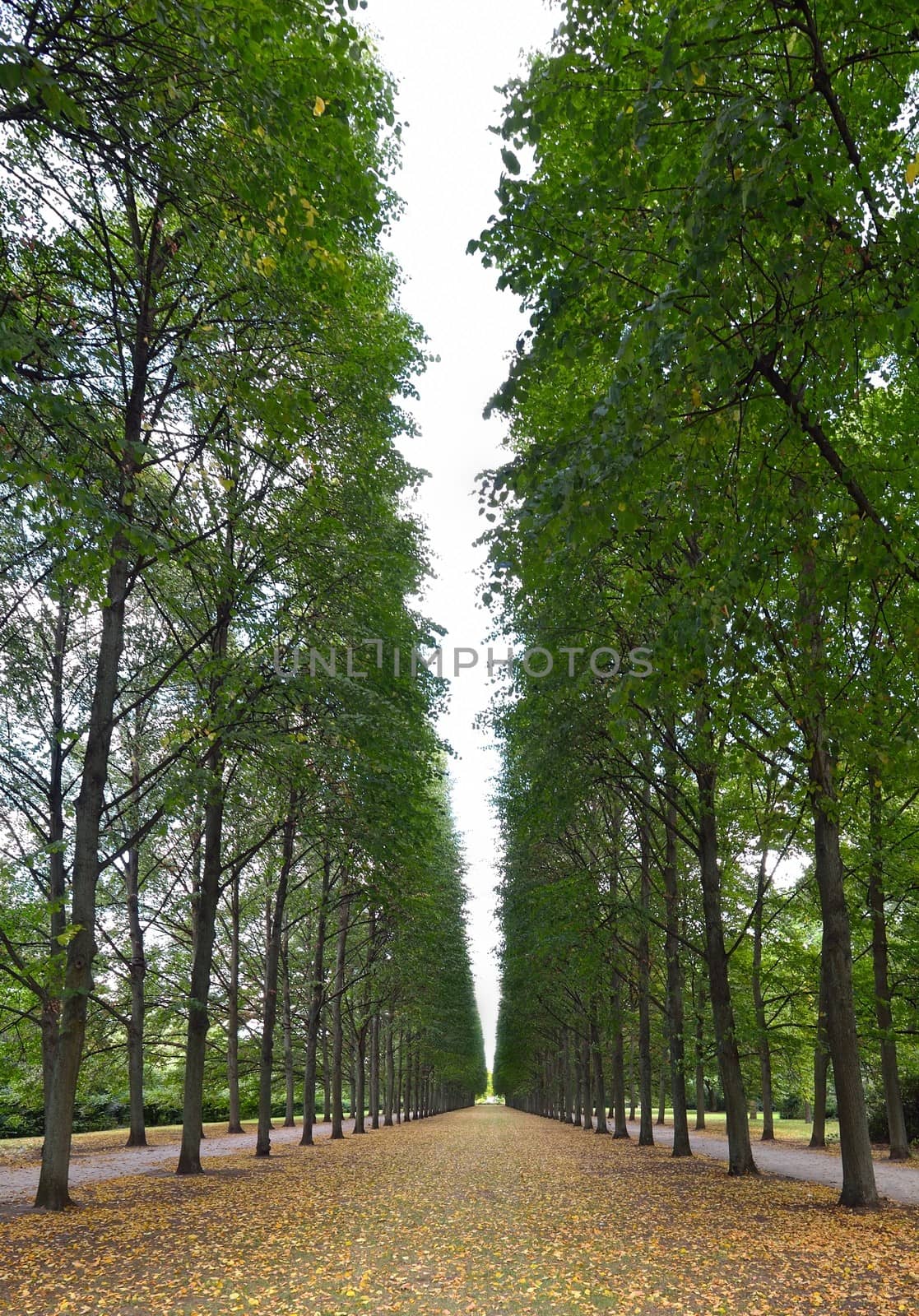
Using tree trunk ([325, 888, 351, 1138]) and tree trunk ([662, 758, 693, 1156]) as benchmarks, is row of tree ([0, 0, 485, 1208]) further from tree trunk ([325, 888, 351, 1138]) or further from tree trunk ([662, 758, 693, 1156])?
tree trunk ([662, 758, 693, 1156])

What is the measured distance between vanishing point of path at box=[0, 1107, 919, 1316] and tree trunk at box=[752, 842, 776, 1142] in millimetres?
3948

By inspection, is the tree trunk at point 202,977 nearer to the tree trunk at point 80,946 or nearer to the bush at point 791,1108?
the tree trunk at point 80,946

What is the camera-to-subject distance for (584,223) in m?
6.86

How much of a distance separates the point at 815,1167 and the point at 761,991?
6.37 metres

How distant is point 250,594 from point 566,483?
7991 millimetres

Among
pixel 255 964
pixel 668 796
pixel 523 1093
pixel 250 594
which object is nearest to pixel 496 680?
pixel 668 796

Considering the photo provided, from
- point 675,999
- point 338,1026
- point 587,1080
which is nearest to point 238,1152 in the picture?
point 338,1026

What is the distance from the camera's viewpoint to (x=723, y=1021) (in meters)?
12.3

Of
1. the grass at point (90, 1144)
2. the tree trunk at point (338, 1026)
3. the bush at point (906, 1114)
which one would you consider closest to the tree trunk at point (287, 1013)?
the tree trunk at point (338, 1026)

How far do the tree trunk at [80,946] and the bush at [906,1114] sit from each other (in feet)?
62.5

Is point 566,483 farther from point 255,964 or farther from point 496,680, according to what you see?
point 255,964

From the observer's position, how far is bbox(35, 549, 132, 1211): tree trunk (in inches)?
342

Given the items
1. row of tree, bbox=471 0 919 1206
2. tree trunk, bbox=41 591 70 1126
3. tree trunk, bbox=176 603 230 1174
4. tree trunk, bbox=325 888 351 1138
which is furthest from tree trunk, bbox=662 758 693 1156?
tree trunk, bbox=41 591 70 1126

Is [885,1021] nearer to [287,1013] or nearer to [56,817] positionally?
[56,817]
